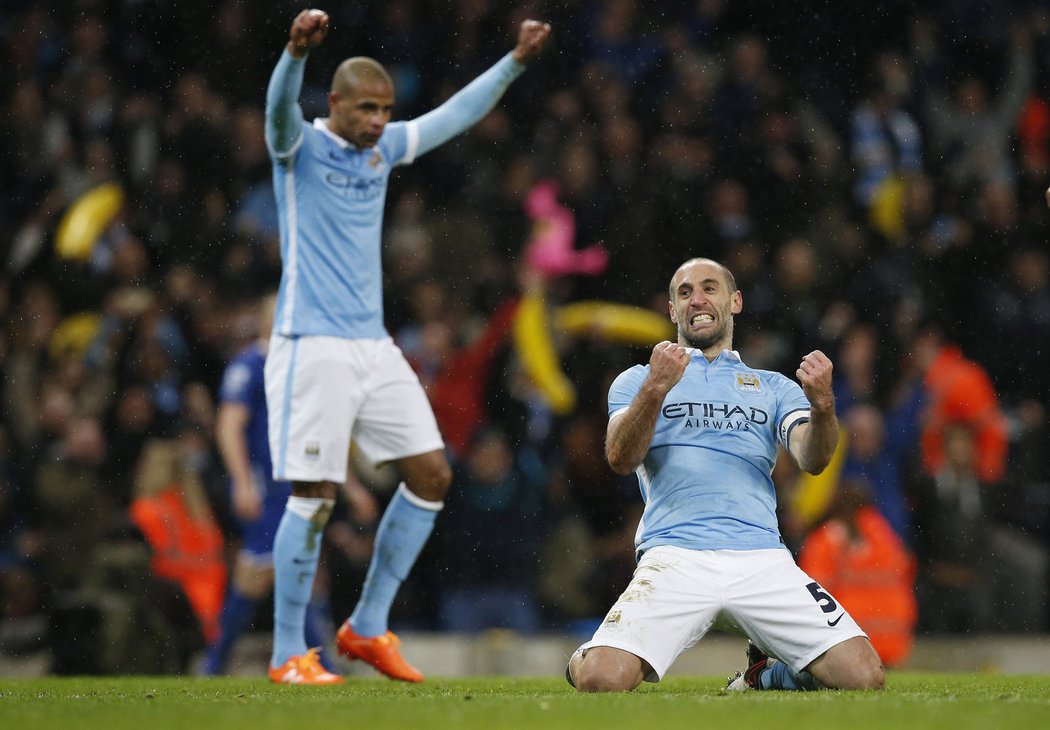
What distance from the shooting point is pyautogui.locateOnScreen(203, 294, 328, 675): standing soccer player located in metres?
8.01

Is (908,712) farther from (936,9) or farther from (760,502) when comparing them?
(936,9)

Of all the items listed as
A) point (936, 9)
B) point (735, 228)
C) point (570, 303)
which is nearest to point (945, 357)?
point (735, 228)

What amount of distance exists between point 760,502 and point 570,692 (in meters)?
1.02

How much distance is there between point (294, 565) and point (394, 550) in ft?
1.57

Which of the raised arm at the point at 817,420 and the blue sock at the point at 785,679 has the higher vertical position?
the raised arm at the point at 817,420

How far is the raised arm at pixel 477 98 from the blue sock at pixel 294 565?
178 cm

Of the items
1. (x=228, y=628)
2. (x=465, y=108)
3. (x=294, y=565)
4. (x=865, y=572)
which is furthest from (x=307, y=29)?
(x=865, y=572)

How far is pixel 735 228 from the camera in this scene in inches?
456

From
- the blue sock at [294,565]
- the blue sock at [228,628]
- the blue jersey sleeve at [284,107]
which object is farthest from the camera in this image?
the blue sock at [228,628]

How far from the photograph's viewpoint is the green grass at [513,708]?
4.17m

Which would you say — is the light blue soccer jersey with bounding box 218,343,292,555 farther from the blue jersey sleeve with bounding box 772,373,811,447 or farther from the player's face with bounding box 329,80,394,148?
the blue jersey sleeve with bounding box 772,373,811,447

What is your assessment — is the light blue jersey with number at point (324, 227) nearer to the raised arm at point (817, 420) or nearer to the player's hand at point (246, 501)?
the player's hand at point (246, 501)

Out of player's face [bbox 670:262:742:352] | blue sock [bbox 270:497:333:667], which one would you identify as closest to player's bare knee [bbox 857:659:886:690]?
player's face [bbox 670:262:742:352]

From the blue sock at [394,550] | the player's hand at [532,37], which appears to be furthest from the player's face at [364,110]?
the blue sock at [394,550]
